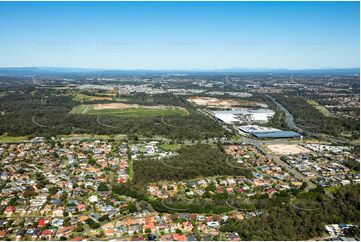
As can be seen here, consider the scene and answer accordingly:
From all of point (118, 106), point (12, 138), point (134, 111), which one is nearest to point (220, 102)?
point (118, 106)

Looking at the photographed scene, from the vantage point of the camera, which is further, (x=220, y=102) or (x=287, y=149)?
(x=220, y=102)

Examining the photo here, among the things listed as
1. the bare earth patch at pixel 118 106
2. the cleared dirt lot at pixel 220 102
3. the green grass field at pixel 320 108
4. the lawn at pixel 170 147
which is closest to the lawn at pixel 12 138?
the lawn at pixel 170 147

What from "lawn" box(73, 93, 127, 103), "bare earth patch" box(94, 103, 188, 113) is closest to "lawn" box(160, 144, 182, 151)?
"bare earth patch" box(94, 103, 188, 113)

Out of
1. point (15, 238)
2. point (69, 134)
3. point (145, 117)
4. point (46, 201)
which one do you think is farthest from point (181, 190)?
point (145, 117)

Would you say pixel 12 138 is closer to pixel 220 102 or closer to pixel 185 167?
pixel 185 167

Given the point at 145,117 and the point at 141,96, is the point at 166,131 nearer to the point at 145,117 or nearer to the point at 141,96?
the point at 145,117

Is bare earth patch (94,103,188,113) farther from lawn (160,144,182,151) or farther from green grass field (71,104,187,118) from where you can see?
lawn (160,144,182,151)

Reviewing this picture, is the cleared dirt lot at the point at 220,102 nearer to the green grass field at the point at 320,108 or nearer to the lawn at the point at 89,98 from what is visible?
the green grass field at the point at 320,108
